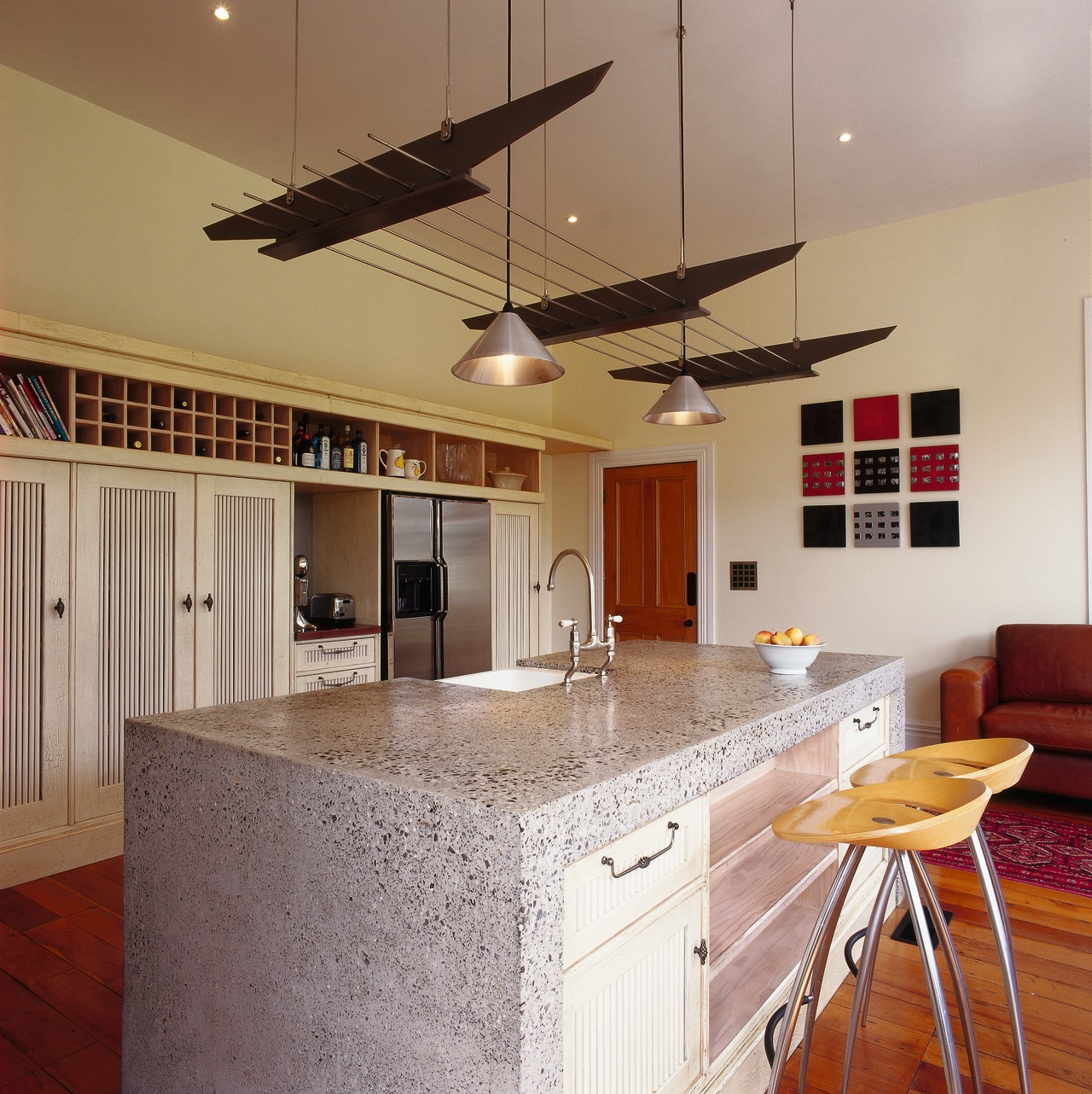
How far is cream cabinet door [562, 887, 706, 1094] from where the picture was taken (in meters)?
1.27

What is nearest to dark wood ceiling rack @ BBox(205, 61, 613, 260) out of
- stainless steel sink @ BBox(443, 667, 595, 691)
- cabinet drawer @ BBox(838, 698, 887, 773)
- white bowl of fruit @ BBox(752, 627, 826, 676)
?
stainless steel sink @ BBox(443, 667, 595, 691)

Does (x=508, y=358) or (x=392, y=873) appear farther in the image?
(x=508, y=358)

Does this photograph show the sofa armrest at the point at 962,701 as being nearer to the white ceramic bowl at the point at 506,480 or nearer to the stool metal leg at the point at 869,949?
the stool metal leg at the point at 869,949

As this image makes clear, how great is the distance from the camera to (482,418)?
16.5 ft

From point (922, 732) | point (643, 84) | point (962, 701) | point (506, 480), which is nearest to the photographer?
point (643, 84)

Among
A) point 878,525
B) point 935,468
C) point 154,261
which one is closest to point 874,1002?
point 878,525

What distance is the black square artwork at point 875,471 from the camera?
4.89m

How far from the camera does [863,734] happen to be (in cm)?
261

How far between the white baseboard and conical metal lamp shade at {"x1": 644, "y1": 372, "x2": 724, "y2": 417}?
290 centimetres

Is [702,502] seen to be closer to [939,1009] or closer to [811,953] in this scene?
[811,953]

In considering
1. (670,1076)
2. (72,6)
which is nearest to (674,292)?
(670,1076)

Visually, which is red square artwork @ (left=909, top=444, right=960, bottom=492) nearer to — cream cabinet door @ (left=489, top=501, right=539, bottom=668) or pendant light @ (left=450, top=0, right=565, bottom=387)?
cream cabinet door @ (left=489, top=501, right=539, bottom=668)

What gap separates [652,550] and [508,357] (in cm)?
391

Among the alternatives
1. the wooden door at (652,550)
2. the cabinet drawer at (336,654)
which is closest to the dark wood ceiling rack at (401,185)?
the cabinet drawer at (336,654)
